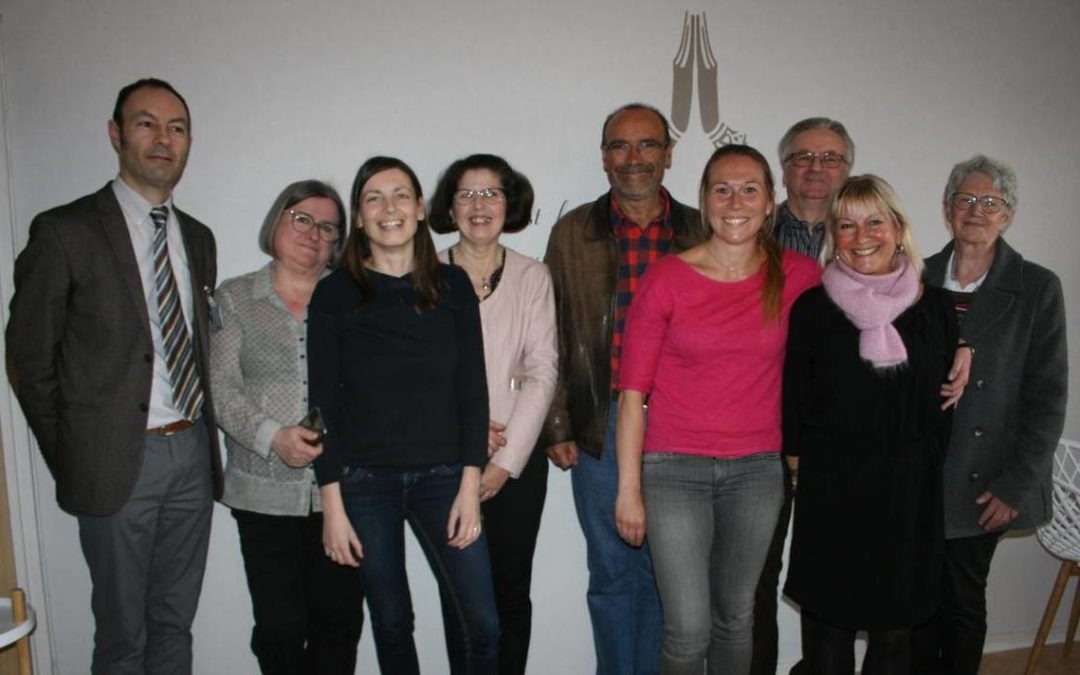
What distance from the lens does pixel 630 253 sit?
7.51ft

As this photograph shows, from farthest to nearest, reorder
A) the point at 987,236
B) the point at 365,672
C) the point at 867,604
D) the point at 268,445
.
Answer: the point at 365,672 < the point at 987,236 < the point at 268,445 < the point at 867,604

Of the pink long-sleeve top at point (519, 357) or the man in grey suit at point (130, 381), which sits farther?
the pink long-sleeve top at point (519, 357)

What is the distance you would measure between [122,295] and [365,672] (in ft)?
5.25

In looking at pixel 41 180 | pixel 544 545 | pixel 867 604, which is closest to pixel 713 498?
pixel 867 604

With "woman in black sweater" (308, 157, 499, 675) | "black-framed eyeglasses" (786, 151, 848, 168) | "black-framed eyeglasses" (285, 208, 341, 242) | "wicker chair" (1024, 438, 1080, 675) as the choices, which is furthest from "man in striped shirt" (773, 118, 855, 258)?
"black-framed eyeglasses" (285, 208, 341, 242)

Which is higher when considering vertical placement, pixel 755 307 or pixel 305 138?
pixel 305 138

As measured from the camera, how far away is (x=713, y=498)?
190cm

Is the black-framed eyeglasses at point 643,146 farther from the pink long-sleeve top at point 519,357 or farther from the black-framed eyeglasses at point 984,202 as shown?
the black-framed eyeglasses at point 984,202

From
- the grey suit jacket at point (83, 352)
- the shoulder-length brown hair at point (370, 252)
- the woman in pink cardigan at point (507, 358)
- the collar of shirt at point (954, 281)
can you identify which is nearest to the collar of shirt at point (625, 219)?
the woman in pink cardigan at point (507, 358)

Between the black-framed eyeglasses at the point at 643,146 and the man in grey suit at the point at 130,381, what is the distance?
1281 mm

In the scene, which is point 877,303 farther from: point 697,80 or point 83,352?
point 83,352

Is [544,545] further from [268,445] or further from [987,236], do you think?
[987,236]

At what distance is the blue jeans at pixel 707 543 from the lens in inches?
73.1

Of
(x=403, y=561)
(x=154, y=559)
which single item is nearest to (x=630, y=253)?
(x=403, y=561)
